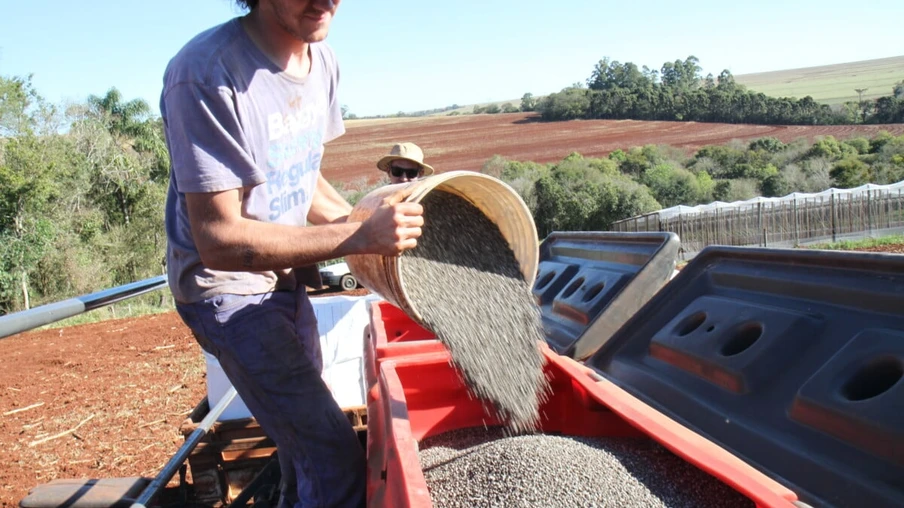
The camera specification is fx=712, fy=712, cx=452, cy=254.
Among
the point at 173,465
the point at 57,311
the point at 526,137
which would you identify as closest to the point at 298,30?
the point at 57,311

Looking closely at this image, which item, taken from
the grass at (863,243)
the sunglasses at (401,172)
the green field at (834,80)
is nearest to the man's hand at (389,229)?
the sunglasses at (401,172)

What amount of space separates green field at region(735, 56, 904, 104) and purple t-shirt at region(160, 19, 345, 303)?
2695 inches

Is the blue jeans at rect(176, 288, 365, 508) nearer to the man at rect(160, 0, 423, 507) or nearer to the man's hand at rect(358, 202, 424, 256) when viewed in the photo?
the man at rect(160, 0, 423, 507)

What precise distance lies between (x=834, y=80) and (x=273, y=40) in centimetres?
10248

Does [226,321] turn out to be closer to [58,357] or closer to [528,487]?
[528,487]

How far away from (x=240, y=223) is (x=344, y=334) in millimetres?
2750

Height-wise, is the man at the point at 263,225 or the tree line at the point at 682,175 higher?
the man at the point at 263,225

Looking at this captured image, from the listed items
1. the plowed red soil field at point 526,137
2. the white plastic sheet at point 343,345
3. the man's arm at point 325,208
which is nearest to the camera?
the man's arm at point 325,208

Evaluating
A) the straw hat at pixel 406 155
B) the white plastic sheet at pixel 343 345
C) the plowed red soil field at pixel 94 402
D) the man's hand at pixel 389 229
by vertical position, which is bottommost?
the plowed red soil field at pixel 94 402

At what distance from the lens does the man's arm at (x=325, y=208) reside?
2.70m

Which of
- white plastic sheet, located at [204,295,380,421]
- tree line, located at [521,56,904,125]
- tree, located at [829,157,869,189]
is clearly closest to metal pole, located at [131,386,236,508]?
white plastic sheet, located at [204,295,380,421]

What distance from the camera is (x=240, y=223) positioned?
192cm

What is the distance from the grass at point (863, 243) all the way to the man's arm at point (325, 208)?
20.0 m

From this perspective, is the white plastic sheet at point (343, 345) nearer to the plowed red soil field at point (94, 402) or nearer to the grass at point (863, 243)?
the plowed red soil field at point (94, 402)
